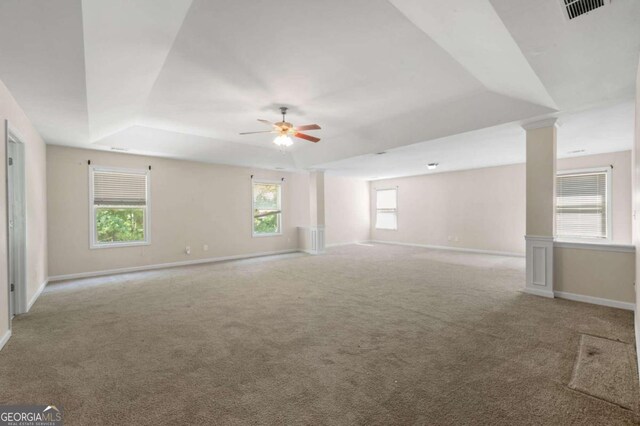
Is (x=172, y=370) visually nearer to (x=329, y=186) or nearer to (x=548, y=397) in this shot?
(x=548, y=397)

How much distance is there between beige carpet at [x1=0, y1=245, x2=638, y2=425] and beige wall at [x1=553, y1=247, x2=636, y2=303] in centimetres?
30

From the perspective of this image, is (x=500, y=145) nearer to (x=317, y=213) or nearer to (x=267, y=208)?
(x=317, y=213)

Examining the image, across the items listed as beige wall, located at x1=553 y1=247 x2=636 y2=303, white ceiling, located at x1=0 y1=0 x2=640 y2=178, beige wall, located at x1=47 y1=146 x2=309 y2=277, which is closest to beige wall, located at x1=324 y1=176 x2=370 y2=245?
beige wall, located at x1=47 y1=146 x2=309 y2=277

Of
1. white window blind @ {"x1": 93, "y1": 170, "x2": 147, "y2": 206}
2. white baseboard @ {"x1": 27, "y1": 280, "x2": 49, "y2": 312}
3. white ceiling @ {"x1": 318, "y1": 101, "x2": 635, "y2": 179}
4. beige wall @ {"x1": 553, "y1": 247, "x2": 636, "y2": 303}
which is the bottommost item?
white baseboard @ {"x1": 27, "y1": 280, "x2": 49, "y2": 312}

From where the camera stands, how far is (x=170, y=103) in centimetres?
419

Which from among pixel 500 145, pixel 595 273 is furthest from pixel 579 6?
pixel 500 145

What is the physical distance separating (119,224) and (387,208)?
7925 mm

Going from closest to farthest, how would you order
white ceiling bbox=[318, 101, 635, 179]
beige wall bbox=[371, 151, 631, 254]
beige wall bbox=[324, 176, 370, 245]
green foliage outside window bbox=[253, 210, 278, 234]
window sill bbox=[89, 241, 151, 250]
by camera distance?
1. white ceiling bbox=[318, 101, 635, 179]
2. window sill bbox=[89, 241, 151, 250]
3. beige wall bbox=[371, 151, 631, 254]
4. green foliage outside window bbox=[253, 210, 278, 234]
5. beige wall bbox=[324, 176, 370, 245]

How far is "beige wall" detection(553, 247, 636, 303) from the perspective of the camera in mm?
3566

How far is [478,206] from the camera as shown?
814 cm

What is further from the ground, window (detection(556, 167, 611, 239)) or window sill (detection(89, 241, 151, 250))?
window (detection(556, 167, 611, 239))

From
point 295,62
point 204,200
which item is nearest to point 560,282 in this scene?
point 295,62

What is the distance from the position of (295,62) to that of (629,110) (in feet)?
14.1

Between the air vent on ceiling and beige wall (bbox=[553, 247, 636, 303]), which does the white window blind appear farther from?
beige wall (bbox=[553, 247, 636, 303])
